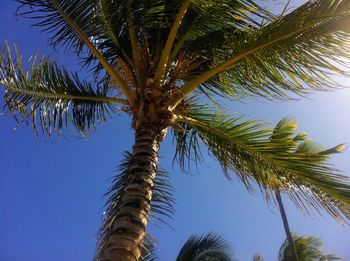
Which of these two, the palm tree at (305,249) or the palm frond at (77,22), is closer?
the palm frond at (77,22)

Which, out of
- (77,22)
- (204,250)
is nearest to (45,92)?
(77,22)

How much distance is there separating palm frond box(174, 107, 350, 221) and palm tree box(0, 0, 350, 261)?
0.01 meters

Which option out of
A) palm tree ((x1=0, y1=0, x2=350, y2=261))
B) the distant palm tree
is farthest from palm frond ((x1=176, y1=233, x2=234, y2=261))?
palm tree ((x1=0, y1=0, x2=350, y2=261))

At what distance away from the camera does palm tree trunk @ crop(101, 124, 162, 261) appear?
3586 millimetres

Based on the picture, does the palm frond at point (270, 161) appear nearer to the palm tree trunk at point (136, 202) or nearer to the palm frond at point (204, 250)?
the palm tree trunk at point (136, 202)

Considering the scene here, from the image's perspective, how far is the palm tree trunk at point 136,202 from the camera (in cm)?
359

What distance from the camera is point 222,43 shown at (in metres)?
6.18

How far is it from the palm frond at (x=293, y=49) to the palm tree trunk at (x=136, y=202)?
1.06 m

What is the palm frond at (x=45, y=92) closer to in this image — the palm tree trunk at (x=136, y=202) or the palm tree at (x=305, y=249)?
the palm tree trunk at (x=136, y=202)

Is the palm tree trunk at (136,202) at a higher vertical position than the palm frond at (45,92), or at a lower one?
lower

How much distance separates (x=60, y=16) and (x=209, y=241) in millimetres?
9054

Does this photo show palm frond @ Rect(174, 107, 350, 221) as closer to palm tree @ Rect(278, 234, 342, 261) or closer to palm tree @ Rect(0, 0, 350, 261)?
palm tree @ Rect(0, 0, 350, 261)

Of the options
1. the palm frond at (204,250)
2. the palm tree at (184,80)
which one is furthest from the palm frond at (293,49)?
the palm frond at (204,250)

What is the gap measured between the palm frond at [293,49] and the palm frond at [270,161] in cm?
62
